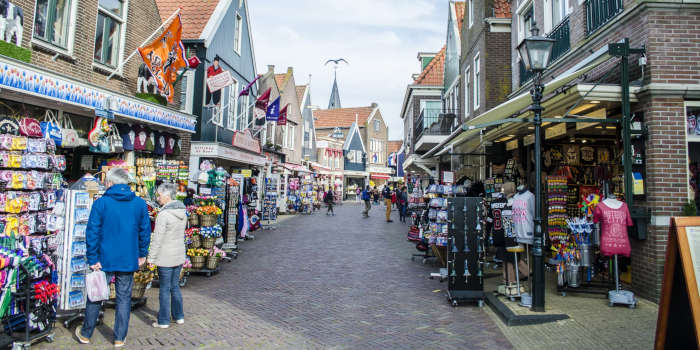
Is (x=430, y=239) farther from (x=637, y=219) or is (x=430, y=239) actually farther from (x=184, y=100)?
(x=184, y=100)

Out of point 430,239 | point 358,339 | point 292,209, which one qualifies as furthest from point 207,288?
point 292,209

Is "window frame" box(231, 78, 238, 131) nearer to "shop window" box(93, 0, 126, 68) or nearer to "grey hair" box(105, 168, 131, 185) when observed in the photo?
"shop window" box(93, 0, 126, 68)

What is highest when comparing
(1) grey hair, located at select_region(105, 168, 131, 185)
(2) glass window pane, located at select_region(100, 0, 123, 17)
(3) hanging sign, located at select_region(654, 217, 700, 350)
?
(2) glass window pane, located at select_region(100, 0, 123, 17)

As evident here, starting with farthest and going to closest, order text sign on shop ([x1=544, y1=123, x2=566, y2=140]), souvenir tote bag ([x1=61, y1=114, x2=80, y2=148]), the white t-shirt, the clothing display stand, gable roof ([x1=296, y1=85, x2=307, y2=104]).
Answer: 1. gable roof ([x1=296, y1=85, x2=307, y2=104])
2. souvenir tote bag ([x1=61, y1=114, x2=80, y2=148])
3. text sign on shop ([x1=544, y1=123, x2=566, y2=140])
4. the white t-shirt
5. the clothing display stand

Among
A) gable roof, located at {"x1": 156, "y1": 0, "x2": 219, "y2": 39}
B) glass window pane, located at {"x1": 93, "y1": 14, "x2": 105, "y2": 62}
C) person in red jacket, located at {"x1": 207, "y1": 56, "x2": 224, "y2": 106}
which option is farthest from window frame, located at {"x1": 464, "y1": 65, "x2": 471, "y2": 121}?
glass window pane, located at {"x1": 93, "y1": 14, "x2": 105, "y2": 62}

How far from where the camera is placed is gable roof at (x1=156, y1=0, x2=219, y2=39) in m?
14.5

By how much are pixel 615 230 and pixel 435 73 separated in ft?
66.0

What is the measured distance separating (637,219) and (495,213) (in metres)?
2.02

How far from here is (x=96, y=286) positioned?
429cm

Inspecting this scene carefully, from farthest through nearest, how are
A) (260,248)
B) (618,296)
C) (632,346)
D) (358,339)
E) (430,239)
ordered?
(260,248) < (430,239) < (618,296) < (358,339) < (632,346)

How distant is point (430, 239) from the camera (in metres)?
8.27

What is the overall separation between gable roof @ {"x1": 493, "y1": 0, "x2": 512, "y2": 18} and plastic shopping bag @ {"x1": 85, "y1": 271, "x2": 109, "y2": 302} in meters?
13.3

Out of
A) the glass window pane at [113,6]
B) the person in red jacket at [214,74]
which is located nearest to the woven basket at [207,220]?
the glass window pane at [113,6]

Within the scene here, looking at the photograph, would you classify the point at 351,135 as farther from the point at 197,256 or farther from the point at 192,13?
the point at 197,256
